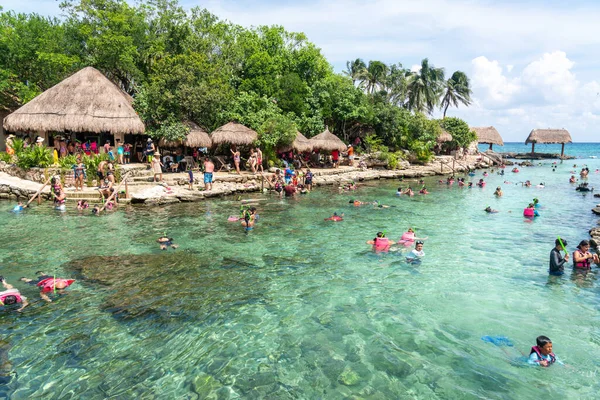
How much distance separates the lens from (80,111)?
22.0 meters

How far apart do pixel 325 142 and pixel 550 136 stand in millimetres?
44233

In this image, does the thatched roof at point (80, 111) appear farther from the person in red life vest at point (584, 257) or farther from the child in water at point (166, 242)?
the person in red life vest at point (584, 257)

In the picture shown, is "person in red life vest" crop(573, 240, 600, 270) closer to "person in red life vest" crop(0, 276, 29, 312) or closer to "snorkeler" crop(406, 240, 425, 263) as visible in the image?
"snorkeler" crop(406, 240, 425, 263)

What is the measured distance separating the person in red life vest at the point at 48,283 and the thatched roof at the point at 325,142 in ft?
70.0

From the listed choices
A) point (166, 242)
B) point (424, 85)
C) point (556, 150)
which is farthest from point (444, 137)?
point (556, 150)

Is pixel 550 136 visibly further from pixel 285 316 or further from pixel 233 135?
pixel 285 316

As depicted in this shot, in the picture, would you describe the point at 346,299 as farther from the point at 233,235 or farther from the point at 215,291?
the point at 233,235

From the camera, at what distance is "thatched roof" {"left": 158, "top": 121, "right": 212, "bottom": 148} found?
23.0m

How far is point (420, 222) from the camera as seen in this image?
53.0ft

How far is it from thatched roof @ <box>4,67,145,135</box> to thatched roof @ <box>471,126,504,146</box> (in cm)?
4773

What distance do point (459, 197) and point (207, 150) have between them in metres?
16.3

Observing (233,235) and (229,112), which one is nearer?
(233,235)

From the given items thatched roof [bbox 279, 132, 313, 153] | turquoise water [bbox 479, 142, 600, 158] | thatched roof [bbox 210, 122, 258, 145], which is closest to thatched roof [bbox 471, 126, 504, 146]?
turquoise water [bbox 479, 142, 600, 158]

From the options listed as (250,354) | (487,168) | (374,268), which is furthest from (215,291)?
(487,168)
